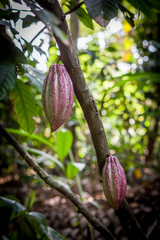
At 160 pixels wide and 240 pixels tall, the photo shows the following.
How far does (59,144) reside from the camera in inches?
53.3

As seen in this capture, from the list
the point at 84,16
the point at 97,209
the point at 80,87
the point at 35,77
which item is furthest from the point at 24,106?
the point at 97,209

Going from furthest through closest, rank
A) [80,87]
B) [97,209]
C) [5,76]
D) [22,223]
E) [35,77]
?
[97,209] < [22,223] < [35,77] < [80,87] < [5,76]

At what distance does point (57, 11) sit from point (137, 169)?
1992 mm

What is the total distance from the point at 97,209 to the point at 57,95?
1698 millimetres

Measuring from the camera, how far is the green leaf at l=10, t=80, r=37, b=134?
2.20 ft

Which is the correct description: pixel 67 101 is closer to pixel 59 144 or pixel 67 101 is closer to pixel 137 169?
pixel 59 144

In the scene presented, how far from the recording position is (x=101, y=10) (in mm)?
443

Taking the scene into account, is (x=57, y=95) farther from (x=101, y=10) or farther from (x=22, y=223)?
(x=22, y=223)

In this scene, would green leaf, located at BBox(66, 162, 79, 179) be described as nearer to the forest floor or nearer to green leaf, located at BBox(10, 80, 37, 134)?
the forest floor

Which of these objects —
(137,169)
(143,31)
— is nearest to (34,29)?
(137,169)

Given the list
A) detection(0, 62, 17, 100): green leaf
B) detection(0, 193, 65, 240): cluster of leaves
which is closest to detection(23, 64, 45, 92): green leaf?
detection(0, 62, 17, 100): green leaf

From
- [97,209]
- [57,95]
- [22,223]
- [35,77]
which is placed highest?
[35,77]

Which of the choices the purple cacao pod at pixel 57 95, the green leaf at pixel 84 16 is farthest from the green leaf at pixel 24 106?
the green leaf at pixel 84 16

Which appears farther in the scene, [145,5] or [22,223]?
[22,223]
